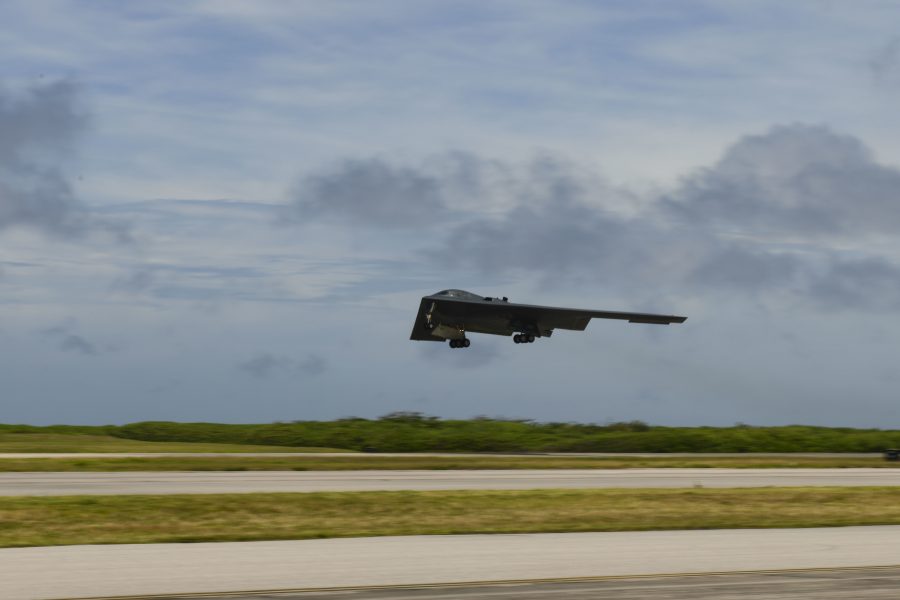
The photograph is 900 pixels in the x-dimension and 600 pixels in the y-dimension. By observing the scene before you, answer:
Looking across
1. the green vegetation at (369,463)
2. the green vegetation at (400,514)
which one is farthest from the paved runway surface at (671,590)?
the green vegetation at (369,463)

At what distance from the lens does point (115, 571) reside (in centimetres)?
1413

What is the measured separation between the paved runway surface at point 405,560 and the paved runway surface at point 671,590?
0.80 ft

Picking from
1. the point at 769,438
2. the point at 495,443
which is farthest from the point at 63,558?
the point at 769,438

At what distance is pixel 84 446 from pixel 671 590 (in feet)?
136

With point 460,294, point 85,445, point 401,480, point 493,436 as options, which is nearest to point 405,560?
point 401,480

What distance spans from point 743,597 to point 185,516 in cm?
1194

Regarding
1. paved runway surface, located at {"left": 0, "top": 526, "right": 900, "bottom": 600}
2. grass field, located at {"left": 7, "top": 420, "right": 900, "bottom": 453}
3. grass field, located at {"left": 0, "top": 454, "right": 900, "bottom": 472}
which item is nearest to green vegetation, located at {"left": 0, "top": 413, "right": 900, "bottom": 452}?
grass field, located at {"left": 7, "top": 420, "right": 900, "bottom": 453}

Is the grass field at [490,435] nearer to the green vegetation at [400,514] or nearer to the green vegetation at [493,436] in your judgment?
the green vegetation at [493,436]

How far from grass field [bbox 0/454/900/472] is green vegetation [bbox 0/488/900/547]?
1118 centimetres

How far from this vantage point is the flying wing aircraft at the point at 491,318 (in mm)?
45000

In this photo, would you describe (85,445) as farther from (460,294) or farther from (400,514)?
(400,514)

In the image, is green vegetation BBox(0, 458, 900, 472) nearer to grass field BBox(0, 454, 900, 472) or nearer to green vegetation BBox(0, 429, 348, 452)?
grass field BBox(0, 454, 900, 472)

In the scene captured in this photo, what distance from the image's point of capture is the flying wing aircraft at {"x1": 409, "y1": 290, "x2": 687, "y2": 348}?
45000 mm

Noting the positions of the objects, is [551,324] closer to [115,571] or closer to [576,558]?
[576,558]
